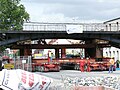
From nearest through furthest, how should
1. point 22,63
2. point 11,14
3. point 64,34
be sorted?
1. point 22,63
2. point 64,34
3. point 11,14

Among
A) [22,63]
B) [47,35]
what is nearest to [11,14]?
[47,35]

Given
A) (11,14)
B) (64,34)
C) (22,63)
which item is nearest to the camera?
(22,63)

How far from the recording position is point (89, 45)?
59.5 m

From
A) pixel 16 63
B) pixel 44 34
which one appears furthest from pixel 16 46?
pixel 16 63

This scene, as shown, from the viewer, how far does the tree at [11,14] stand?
71125 millimetres

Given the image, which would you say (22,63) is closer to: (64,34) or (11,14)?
(64,34)

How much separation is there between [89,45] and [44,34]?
826 cm

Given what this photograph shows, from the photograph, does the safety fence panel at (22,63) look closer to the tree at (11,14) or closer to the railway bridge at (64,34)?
the railway bridge at (64,34)

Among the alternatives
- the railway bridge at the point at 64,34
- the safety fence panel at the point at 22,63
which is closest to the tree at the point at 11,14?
the railway bridge at the point at 64,34

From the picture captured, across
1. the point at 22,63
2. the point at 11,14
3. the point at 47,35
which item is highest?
the point at 11,14

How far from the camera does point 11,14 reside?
7250cm

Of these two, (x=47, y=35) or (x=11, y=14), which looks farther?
(x=11, y=14)

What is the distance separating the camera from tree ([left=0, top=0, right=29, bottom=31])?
71125 mm

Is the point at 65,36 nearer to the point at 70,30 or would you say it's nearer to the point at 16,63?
the point at 70,30
